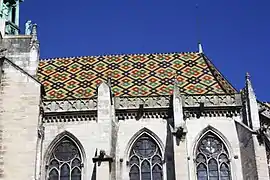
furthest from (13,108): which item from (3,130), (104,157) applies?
(104,157)

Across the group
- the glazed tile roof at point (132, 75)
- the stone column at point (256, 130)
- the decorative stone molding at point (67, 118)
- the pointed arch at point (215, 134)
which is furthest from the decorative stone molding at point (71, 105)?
the stone column at point (256, 130)

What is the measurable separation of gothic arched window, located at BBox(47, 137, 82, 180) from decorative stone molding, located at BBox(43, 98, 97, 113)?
92cm

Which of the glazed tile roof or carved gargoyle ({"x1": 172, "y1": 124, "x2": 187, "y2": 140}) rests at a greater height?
the glazed tile roof

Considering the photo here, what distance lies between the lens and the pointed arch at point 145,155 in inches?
655

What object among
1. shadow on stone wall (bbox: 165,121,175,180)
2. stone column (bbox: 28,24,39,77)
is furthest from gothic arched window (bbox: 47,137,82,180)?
stone column (bbox: 28,24,39,77)

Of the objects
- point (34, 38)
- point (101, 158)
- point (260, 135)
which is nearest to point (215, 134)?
point (260, 135)

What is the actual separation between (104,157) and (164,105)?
307 cm

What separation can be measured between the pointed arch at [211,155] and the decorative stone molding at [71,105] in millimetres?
3379

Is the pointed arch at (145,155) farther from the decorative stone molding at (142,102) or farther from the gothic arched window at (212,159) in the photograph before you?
the gothic arched window at (212,159)

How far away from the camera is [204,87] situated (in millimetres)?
18875

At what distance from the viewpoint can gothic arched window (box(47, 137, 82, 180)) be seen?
16.6m

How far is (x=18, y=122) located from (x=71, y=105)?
3324 mm

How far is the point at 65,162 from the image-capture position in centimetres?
1675

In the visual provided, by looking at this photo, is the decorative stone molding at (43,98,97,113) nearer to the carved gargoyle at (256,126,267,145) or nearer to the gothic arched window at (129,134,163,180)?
the gothic arched window at (129,134,163,180)
